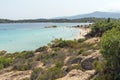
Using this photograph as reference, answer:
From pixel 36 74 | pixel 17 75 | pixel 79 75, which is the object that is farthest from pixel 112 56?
pixel 17 75

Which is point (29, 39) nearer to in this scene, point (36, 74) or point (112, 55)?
point (36, 74)

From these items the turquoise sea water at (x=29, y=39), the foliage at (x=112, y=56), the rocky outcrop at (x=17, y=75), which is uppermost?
the foliage at (x=112, y=56)

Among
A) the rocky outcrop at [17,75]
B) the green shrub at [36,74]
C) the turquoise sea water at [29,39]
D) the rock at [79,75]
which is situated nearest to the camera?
the rock at [79,75]

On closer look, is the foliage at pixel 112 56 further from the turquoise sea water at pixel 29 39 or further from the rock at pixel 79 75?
the turquoise sea water at pixel 29 39

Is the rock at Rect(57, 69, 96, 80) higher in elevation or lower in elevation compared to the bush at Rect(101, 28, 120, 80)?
lower

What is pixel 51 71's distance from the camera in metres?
18.2

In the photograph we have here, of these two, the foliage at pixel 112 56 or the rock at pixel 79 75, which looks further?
the rock at pixel 79 75

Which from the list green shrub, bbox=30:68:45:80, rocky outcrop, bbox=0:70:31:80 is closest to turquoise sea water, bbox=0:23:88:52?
rocky outcrop, bbox=0:70:31:80

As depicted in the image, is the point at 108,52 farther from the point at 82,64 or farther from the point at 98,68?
the point at 82,64

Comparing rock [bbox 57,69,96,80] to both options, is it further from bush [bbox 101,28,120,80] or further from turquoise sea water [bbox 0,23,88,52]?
turquoise sea water [bbox 0,23,88,52]

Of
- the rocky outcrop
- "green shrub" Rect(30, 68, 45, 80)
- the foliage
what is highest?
the foliage

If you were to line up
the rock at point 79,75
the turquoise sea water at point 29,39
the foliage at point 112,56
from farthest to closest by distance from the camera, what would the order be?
the turquoise sea water at point 29,39
the rock at point 79,75
the foliage at point 112,56

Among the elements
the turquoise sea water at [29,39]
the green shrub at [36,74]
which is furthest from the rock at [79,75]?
the turquoise sea water at [29,39]

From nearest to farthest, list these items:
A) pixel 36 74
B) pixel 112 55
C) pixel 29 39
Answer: pixel 112 55
pixel 36 74
pixel 29 39
